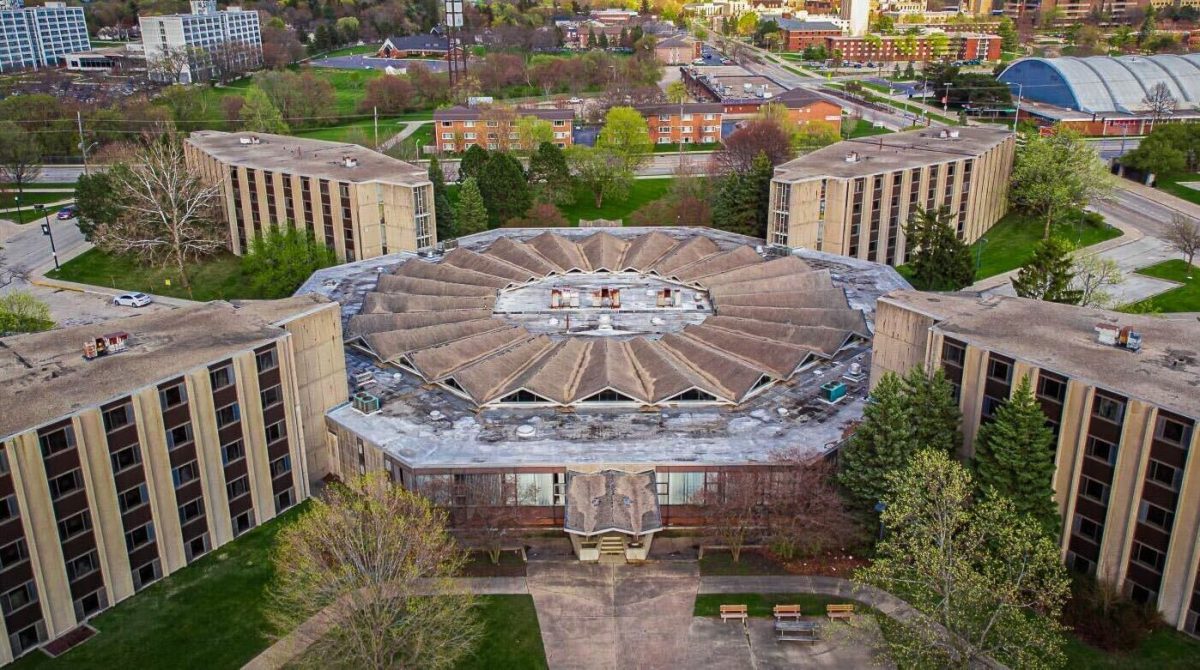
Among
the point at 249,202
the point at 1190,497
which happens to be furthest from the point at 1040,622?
the point at 249,202

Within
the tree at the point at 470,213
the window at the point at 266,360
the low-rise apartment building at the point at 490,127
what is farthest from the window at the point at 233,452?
the low-rise apartment building at the point at 490,127

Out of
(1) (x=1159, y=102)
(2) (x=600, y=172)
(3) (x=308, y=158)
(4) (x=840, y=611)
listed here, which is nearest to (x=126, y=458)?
(4) (x=840, y=611)

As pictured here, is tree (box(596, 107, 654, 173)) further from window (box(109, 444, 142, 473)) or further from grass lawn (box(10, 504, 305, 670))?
window (box(109, 444, 142, 473))

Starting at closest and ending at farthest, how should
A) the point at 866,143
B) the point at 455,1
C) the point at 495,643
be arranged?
the point at 495,643 → the point at 866,143 → the point at 455,1

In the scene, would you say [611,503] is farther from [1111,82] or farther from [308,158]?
[1111,82]

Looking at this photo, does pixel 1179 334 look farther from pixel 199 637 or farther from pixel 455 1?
pixel 455 1

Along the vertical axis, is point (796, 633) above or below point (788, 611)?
below
